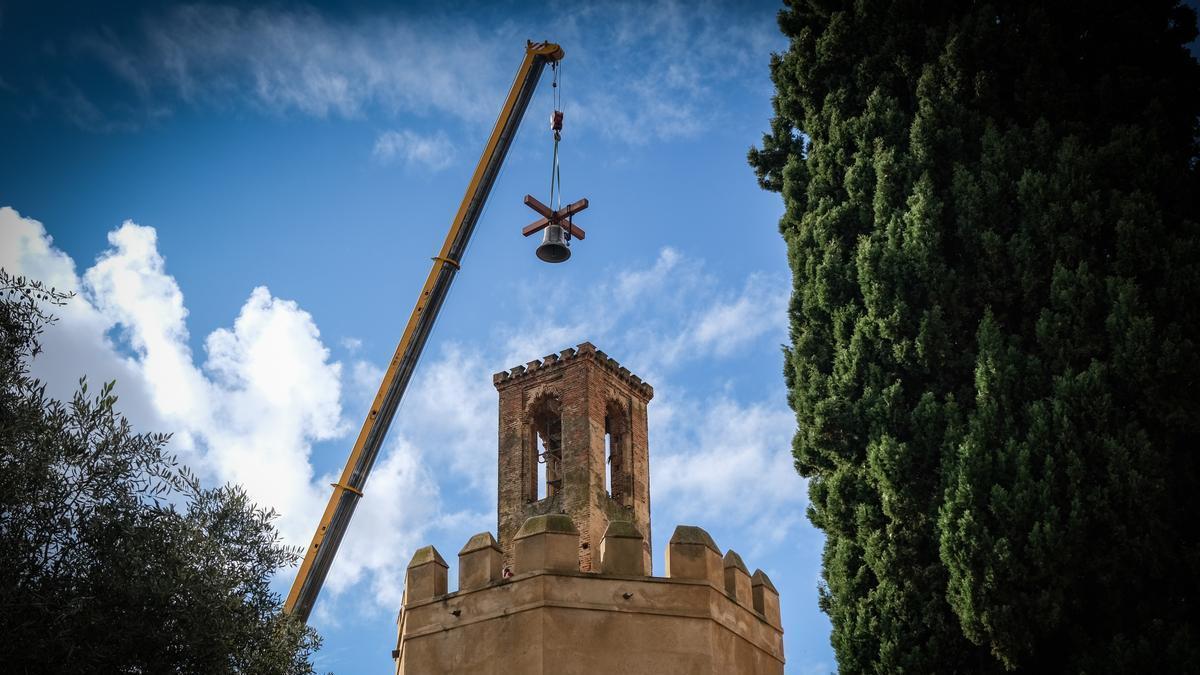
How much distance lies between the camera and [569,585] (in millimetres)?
7727

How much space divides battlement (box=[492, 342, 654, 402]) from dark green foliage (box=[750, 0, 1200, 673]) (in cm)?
2445

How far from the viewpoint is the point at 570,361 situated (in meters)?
37.6

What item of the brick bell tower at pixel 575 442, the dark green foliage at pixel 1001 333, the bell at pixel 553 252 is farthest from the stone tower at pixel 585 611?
the brick bell tower at pixel 575 442

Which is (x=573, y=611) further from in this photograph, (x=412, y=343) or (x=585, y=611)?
(x=412, y=343)

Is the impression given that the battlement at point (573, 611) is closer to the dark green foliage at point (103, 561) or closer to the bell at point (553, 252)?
the dark green foliage at point (103, 561)

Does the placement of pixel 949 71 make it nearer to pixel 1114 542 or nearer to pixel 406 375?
pixel 1114 542

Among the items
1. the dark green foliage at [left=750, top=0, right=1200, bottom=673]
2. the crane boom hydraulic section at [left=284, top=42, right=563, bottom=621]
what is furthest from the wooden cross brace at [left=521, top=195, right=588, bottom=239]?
the dark green foliage at [left=750, top=0, right=1200, bottom=673]

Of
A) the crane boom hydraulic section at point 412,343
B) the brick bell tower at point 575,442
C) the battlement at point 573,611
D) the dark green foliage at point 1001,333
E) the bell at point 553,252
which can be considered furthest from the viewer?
the brick bell tower at point 575,442

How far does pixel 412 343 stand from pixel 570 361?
9440 millimetres

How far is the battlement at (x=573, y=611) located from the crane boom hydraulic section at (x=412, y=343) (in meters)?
18.6

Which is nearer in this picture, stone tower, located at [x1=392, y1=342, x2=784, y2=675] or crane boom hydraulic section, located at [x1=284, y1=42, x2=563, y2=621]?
stone tower, located at [x1=392, y1=342, x2=784, y2=675]

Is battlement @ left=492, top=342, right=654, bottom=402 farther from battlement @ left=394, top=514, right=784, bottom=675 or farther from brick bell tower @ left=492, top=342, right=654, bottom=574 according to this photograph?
battlement @ left=394, top=514, right=784, bottom=675

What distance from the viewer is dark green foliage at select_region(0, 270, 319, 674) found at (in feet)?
27.3

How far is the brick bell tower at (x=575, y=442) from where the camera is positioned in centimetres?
3509
